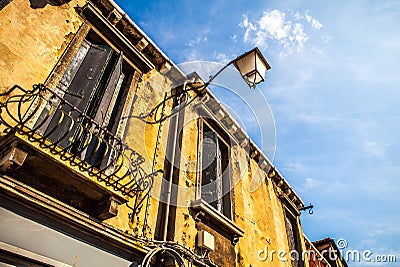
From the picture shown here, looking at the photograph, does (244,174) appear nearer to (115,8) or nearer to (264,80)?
(264,80)

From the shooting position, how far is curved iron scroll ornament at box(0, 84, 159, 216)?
3217 mm

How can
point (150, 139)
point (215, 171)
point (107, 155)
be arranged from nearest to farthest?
1. point (107, 155)
2. point (150, 139)
3. point (215, 171)

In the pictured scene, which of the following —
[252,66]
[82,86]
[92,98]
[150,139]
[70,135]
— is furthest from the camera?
[252,66]

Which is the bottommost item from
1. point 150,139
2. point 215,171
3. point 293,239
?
point 150,139

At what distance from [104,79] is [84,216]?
2526 mm

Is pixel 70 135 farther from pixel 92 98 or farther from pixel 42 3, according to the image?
pixel 42 3

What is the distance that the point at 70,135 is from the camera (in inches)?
158

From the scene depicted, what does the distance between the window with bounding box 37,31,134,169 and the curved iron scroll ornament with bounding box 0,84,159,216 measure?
13 millimetres

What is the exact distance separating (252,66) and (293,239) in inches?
279

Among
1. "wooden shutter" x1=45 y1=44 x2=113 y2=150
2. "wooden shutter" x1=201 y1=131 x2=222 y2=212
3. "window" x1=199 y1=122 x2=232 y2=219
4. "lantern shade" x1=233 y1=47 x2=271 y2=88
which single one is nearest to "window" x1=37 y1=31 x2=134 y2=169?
"wooden shutter" x1=45 y1=44 x2=113 y2=150

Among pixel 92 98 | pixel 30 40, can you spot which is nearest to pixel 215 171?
pixel 92 98

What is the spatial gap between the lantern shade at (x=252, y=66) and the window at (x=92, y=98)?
2247 mm

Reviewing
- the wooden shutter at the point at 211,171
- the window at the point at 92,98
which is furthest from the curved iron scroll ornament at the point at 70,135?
the wooden shutter at the point at 211,171

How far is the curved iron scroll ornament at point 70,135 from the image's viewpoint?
322cm
